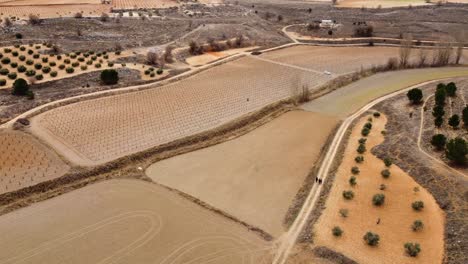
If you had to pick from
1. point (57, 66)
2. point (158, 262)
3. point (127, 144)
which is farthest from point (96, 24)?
point (158, 262)

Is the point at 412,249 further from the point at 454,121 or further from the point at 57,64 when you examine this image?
the point at 57,64

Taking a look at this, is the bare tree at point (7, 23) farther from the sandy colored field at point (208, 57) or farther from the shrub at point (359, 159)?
the shrub at point (359, 159)

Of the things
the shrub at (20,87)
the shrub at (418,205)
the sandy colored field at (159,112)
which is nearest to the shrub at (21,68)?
the shrub at (20,87)

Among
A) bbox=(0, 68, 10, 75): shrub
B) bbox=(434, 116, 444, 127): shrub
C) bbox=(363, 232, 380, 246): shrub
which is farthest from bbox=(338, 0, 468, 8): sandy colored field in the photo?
bbox=(363, 232, 380, 246): shrub

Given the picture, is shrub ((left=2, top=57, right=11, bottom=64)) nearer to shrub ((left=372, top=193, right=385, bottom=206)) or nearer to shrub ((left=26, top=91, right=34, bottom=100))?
shrub ((left=26, top=91, right=34, bottom=100))

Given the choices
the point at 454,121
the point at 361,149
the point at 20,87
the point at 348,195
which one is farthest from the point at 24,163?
the point at 454,121

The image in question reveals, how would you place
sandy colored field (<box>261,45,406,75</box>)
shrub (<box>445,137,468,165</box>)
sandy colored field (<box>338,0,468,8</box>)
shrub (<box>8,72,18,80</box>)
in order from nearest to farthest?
shrub (<box>445,137,468,165</box>) < shrub (<box>8,72,18,80</box>) < sandy colored field (<box>261,45,406,75</box>) < sandy colored field (<box>338,0,468,8</box>)

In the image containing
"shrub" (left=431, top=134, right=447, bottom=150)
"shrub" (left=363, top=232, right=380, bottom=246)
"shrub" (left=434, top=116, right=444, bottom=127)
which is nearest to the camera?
"shrub" (left=363, top=232, right=380, bottom=246)
